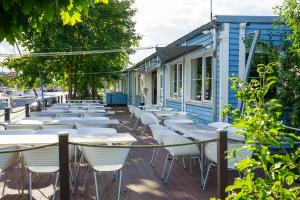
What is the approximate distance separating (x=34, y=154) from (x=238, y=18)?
588 cm

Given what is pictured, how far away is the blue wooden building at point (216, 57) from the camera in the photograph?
28.8ft

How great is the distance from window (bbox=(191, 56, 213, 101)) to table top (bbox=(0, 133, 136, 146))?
5212mm

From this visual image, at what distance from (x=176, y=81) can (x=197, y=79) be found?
259 centimetres

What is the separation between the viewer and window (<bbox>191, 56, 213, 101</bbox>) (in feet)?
33.7

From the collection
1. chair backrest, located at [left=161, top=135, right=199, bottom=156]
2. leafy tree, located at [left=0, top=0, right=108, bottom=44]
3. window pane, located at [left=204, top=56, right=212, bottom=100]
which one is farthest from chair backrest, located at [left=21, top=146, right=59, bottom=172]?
window pane, located at [left=204, top=56, right=212, bottom=100]

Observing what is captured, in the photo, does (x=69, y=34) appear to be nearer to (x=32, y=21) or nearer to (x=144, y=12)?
(x=144, y=12)

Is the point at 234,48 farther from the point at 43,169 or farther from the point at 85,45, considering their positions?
the point at 85,45

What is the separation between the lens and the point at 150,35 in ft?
87.4

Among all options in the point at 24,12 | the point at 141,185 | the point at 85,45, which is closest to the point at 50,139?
the point at 141,185

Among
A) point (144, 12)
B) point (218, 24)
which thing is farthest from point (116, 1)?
point (218, 24)

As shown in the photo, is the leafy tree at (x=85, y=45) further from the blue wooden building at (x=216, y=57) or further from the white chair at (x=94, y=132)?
the white chair at (x=94, y=132)

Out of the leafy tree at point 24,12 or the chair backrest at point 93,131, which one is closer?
the leafy tree at point 24,12

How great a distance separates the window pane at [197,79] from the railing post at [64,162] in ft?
24.6

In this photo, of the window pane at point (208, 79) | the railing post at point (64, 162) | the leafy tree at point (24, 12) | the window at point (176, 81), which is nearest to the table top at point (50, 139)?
the railing post at point (64, 162)
